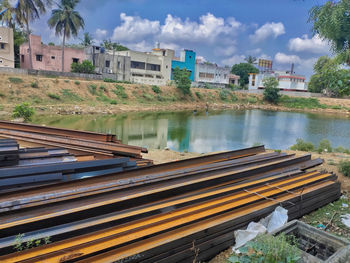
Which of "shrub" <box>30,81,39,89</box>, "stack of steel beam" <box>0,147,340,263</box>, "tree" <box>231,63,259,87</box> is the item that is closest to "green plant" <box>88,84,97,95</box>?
"shrub" <box>30,81,39,89</box>

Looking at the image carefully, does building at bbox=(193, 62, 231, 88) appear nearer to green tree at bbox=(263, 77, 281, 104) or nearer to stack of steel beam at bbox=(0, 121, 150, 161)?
green tree at bbox=(263, 77, 281, 104)

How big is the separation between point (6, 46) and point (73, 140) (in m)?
27.3

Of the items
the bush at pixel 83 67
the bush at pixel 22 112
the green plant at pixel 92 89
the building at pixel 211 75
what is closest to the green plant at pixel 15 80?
the green plant at pixel 92 89

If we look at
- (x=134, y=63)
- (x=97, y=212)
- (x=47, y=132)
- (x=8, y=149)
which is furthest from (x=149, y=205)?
(x=134, y=63)

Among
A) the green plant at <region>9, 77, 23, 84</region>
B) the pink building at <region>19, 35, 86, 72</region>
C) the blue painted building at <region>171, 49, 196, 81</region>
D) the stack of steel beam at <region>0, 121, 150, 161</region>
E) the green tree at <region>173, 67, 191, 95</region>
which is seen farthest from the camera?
the blue painted building at <region>171, 49, 196, 81</region>

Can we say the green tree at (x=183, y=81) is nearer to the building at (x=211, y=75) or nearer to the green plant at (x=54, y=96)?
the building at (x=211, y=75)

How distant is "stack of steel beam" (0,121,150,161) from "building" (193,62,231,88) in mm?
41372

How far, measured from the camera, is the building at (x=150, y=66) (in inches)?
1496

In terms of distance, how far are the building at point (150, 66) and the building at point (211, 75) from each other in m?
6.84

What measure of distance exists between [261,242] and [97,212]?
68.9 inches

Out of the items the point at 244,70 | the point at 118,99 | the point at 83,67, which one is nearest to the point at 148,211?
the point at 118,99

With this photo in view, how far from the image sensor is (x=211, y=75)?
50.8 metres

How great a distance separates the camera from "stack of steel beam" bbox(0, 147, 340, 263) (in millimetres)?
2533

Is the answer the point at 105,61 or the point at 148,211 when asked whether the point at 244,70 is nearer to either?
the point at 105,61
